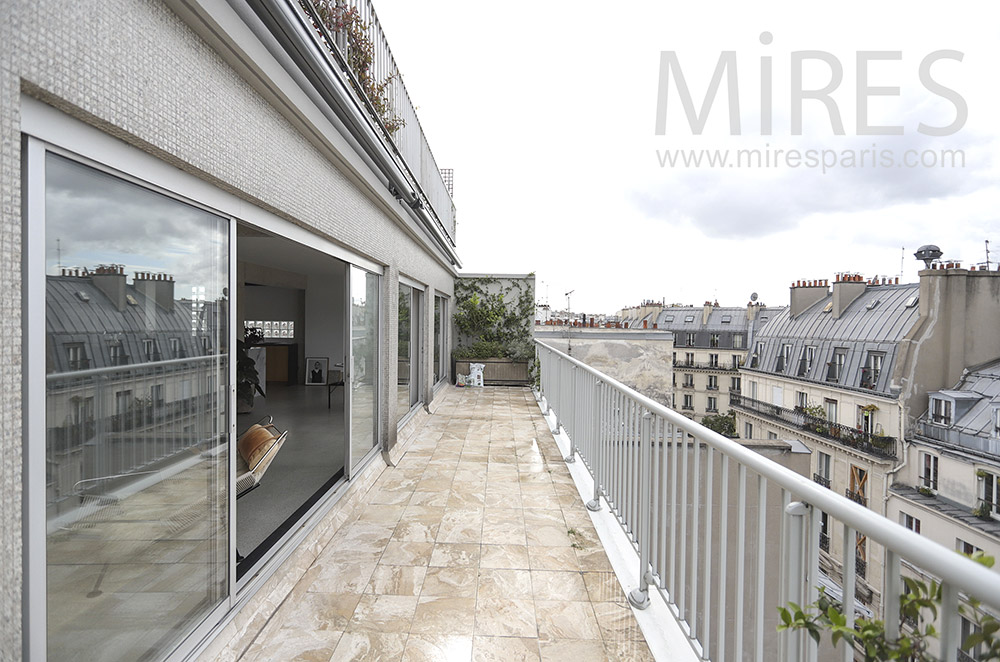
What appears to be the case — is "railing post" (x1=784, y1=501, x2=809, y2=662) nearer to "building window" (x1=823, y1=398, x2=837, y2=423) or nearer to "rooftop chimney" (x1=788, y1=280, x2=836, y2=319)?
"rooftop chimney" (x1=788, y1=280, x2=836, y2=319)

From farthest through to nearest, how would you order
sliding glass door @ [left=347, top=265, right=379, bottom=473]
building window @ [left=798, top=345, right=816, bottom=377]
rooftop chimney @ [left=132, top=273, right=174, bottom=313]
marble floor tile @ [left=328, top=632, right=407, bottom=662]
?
building window @ [left=798, top=345, right=816, bottom=377] → sliding glass door @ [left=347, top=265, right=379, bottom=473] → marble floor tile @ [left=328, top=632, right=407, bottom=662] → rooftop chimney @ [left=132, top=273, right=174, bottom=313]

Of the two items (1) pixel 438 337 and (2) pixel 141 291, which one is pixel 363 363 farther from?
(1) pixel 438 337

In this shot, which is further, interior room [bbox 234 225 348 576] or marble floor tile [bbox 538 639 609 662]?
interior room [bbox 234 225 348 576]

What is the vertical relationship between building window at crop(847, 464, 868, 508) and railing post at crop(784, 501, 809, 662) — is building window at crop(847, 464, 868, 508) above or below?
below

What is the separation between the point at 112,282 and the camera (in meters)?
1.45

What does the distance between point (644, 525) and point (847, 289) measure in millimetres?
14630

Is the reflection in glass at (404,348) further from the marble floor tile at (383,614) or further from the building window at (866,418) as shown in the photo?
the building window at (866,418)

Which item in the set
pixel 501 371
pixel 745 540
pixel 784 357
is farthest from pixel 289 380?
pixel 784 357

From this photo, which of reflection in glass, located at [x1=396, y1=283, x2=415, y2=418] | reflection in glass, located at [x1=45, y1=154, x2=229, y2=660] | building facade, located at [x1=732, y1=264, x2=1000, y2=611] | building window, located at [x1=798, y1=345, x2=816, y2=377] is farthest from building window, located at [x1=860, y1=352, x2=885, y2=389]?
reflection in glass, located at [x1=45, y1=154, x2=229, y2=660]

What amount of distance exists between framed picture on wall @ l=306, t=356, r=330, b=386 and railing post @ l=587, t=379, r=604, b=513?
26.4 feet

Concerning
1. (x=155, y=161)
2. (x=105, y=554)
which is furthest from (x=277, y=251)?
(x=105, y=554)

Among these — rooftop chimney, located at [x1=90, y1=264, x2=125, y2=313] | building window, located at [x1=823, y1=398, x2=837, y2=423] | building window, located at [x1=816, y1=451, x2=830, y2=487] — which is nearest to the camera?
rooftop chimney, located at [x1=90, y1=264, x2=125, y2=313]

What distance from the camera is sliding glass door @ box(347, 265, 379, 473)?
12.8 ft

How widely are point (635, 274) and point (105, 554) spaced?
3659cm
